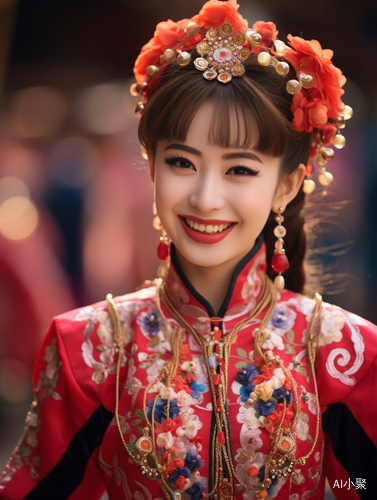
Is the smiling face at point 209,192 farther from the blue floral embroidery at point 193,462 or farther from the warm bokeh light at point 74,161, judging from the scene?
the warm bokeh light at point 74,161

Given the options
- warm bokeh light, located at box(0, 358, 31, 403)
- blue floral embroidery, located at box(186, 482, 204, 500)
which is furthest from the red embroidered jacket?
warm bokeh light, located at box(0, 358, 31, 403)

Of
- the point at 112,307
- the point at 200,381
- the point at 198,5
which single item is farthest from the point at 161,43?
the point at 198,5

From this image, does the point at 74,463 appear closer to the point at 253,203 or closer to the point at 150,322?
the point at 150,322

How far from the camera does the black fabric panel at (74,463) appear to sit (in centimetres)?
123

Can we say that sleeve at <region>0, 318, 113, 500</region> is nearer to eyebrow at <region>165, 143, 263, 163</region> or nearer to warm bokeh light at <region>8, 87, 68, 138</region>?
eyebrow at <region>165, 143, 263, 163</region>

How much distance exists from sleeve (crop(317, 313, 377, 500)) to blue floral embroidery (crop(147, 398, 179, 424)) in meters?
0.32

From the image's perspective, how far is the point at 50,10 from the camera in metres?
3.38

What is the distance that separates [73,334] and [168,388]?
282 millimetres

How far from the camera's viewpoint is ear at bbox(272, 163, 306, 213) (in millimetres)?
1263

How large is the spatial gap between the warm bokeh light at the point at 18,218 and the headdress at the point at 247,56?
171 centimetres

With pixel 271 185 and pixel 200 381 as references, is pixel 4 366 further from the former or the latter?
pixel 271 185

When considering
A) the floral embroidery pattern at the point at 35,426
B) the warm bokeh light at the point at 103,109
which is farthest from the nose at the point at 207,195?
the warm bokeh light at the point at 103,109

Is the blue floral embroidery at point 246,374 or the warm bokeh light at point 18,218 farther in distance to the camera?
the warm bokeh light at point 18,218

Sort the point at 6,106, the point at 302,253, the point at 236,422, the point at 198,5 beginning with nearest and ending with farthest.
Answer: the point at 236,422
the point at 302,253
the point at 198,5
the point at 6,106
